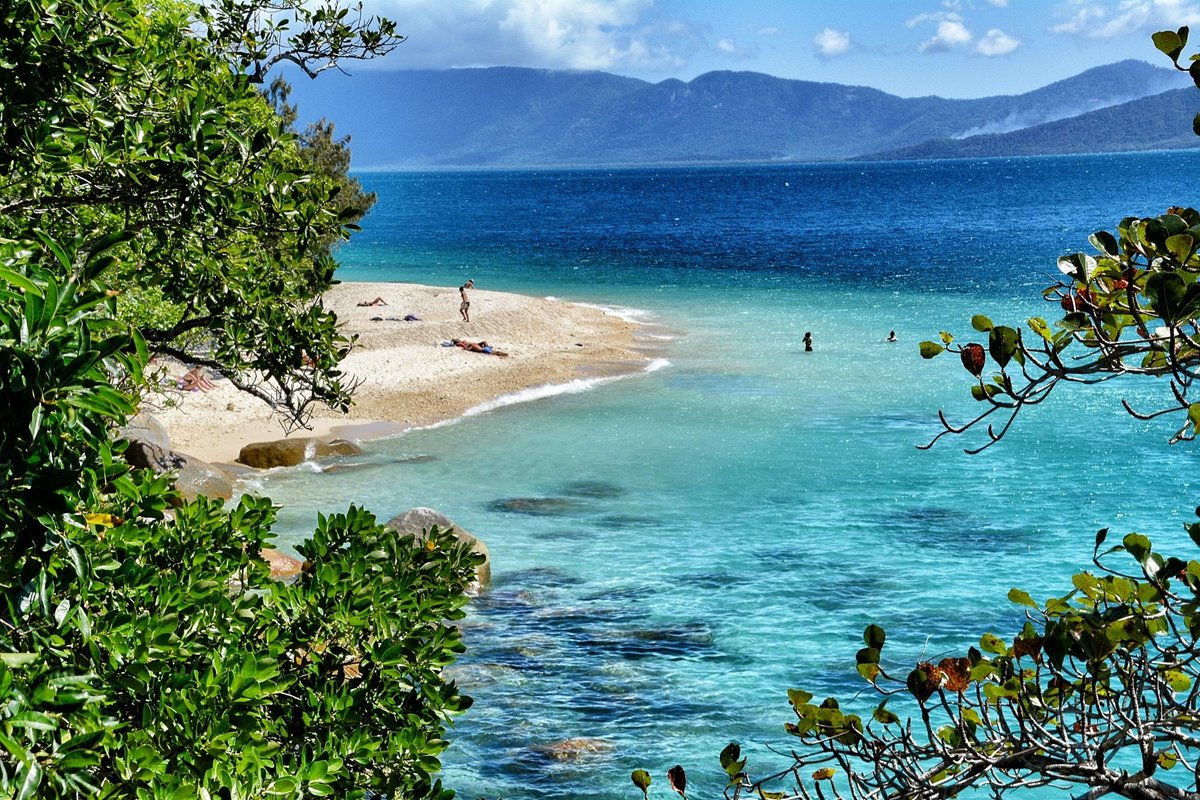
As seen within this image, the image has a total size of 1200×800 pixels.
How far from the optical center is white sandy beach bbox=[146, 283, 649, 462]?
29875 mm

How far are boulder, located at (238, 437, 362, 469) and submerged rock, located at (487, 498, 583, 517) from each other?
5.73m

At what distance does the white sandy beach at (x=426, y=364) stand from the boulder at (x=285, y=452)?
68 centimetres

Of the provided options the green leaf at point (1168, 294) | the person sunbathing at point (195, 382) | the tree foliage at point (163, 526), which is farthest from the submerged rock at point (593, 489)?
the green leaf at point (1168, 294)

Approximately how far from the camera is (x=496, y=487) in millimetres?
25547

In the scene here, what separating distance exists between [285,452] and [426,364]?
11.0 m

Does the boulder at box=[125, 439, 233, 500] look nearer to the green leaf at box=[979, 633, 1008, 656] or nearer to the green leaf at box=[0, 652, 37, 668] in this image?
the green leaf at box=[0, 652, 37, 668]

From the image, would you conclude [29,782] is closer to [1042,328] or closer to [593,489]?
[1042,328]

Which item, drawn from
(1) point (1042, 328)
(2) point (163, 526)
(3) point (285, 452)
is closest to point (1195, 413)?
(1) point (1042, 328)

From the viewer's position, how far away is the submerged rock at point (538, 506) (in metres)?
23.7

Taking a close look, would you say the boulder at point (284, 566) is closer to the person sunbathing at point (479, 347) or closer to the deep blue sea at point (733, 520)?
the deep blue sea at point (733, 520)

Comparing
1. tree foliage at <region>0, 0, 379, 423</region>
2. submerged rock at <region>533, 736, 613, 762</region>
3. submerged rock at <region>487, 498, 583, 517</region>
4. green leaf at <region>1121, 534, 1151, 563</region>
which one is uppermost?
tree foliage at <region>0, 0, 379, 423</region>

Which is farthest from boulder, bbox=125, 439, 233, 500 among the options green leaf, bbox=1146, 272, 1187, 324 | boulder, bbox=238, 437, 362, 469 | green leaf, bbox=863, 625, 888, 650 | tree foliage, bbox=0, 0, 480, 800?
green leaf, bbox=1146, 272, 1187, 324

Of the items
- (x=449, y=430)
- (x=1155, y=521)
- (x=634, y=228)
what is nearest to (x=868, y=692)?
(x=1155, y=521)

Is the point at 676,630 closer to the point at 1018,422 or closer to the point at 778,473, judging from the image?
the point at 778,473
